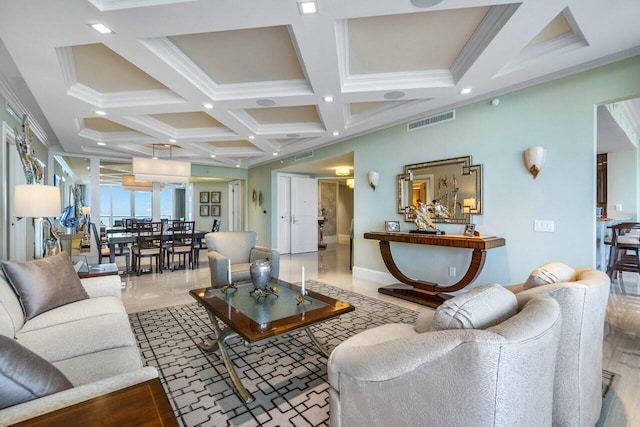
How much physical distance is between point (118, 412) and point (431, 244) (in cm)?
339

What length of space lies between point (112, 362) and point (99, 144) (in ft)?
18.9

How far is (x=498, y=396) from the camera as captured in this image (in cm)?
87

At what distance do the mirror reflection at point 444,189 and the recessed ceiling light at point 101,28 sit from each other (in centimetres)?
374

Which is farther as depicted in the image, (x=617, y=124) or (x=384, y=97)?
(x=617, y=124)

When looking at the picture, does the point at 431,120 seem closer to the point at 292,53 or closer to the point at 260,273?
the point at 292,53

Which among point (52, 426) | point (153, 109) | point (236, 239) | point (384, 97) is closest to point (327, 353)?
point (52, 426)

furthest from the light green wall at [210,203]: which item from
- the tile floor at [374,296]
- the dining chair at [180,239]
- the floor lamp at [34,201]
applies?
the floor lamp at [34,201]

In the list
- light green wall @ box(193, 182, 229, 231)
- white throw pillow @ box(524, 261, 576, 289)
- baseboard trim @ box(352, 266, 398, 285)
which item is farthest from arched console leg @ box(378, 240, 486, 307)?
light green wall @ box(193, 182, 229, 231)

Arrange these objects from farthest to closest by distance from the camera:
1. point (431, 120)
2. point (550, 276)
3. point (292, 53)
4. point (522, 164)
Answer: point (431, 120)
point (522, 164)
point (292, 53)
point (550, 276)

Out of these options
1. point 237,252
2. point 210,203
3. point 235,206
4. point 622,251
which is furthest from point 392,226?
point 210,203

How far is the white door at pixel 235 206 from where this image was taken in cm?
966

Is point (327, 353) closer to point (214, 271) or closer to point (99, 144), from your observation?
point (214, 271)

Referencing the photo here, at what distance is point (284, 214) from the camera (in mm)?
7895

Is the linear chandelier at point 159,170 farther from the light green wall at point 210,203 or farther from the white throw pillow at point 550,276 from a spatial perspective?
the white throw pillow at point 550,276
